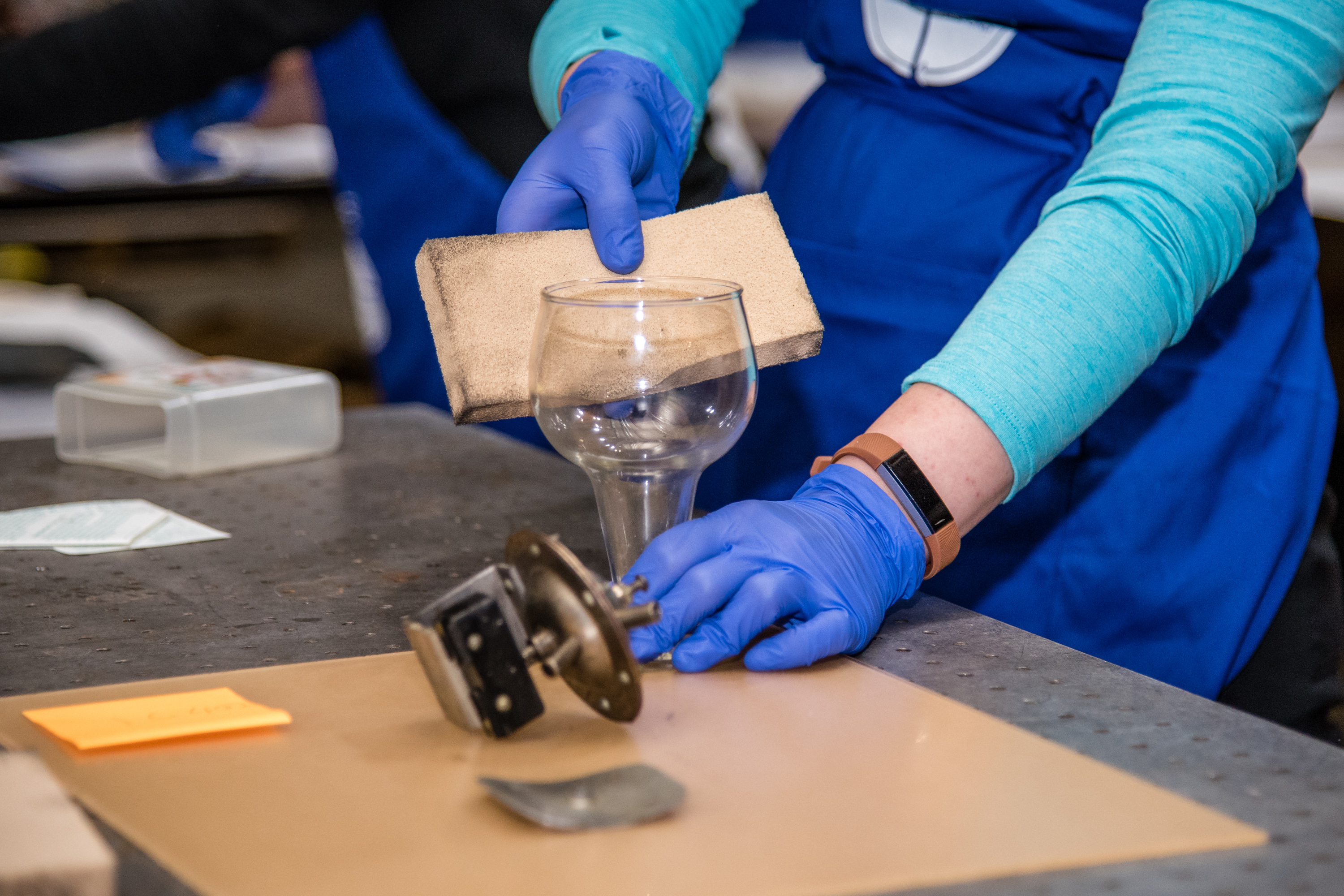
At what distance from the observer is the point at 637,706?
53 centimetres

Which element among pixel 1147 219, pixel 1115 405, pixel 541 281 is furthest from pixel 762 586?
pixel 1115 405

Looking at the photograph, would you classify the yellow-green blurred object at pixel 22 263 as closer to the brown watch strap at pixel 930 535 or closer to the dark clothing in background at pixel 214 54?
the dark clothing in background at pixel 214 54

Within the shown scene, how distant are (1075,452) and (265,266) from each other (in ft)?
12.0

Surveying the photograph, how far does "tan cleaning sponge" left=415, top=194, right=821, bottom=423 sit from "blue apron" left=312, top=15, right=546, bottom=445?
93 cm

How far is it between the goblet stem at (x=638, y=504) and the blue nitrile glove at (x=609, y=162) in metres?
0.14

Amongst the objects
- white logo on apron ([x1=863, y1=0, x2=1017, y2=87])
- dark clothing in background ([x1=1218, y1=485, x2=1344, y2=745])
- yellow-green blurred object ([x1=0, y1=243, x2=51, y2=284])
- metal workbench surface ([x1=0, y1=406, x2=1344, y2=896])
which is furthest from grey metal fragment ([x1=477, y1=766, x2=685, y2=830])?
yellow-green blurred object ([x1=0, y1=243, x2=51, y2=284])

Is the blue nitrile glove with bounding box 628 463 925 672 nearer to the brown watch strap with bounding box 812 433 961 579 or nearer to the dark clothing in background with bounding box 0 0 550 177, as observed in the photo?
the brown watch strap with bounding box 812 433 961 579

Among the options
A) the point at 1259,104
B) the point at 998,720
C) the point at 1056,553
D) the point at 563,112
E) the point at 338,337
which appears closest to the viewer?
the point at 998,720

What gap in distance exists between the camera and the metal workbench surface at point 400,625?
0.49 metres

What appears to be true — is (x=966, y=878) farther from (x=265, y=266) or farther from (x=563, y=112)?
(x=265, y=266)

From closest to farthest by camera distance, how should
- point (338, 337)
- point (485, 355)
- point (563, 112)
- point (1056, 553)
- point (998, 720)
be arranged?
point (998, 720) < point (485, 355) < point (563, 112) < point (1056, 553) < point (338, 337)

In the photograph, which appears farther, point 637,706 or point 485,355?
point 485,355

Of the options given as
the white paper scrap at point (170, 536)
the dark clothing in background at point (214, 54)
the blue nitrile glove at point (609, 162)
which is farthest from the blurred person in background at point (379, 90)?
the white paper scrap at point (170, 536)

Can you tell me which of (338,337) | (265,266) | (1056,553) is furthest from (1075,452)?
(265,266)
